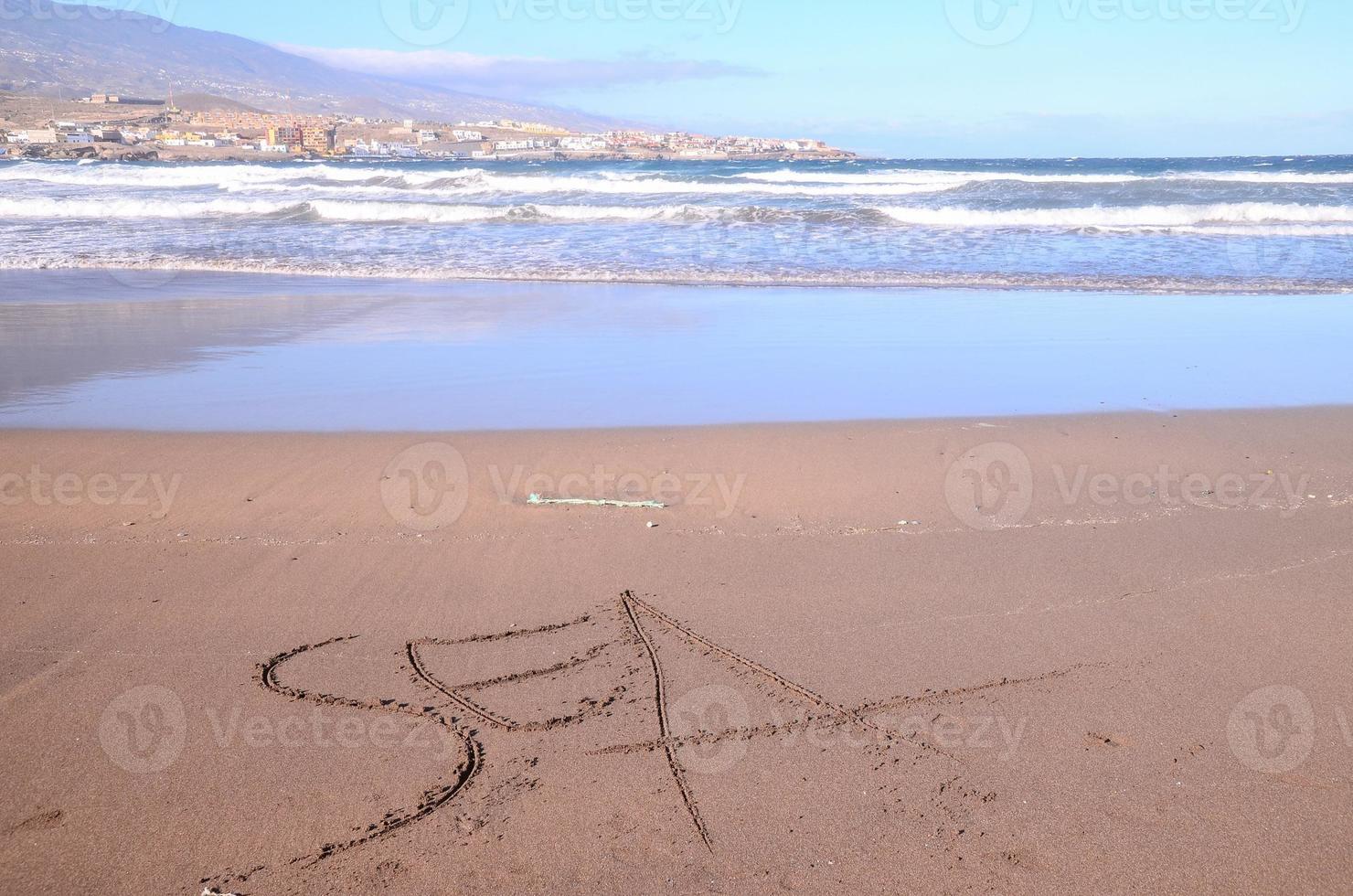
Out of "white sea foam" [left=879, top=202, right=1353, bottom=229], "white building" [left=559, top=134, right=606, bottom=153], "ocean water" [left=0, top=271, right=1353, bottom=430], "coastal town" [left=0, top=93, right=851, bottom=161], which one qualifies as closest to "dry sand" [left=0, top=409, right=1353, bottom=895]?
"ocean water" [left=0, top=271, right=1353, bottom=430]

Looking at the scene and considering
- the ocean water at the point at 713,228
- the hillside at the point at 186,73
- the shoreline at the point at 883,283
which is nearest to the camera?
the shoreline at the point at 883,283

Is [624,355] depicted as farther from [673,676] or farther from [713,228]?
[713,228]

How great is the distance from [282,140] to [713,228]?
175 feet

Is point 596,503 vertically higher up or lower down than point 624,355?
lower down

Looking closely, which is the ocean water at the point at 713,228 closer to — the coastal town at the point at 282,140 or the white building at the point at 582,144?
the coastal town at the point at 282,140

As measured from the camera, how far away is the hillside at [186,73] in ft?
313

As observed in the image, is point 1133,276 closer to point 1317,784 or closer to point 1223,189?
point 1317,784

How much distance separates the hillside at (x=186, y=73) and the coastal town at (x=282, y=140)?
11805mm

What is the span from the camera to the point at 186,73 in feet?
388

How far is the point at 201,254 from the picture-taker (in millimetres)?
16297

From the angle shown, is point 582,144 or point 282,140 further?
point 582,144

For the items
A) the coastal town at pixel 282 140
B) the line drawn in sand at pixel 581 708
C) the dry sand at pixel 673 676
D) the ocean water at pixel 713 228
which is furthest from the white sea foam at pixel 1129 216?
the coastal town at pixel 282 140

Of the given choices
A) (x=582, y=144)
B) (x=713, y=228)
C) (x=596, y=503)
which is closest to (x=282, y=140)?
(x=582, y=144)

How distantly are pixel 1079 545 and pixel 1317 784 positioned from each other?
74.3 inches
